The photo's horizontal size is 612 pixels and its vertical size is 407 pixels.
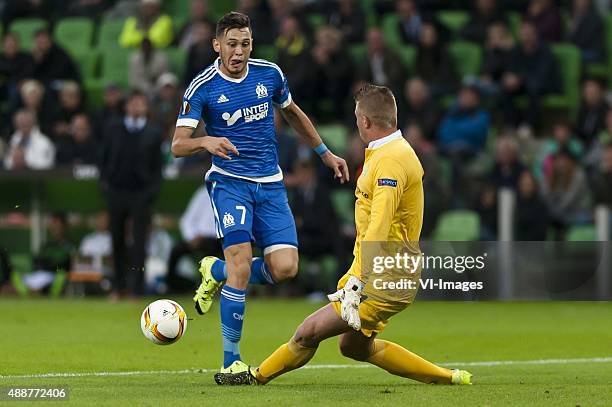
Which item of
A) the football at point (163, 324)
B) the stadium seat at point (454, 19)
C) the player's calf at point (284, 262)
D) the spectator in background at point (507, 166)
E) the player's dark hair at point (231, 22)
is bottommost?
the football at point (163, 324)

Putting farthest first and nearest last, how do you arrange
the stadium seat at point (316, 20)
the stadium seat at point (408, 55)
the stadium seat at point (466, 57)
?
the stadium seat at point (316, 20), the stadium seat at point (466, 57), the stadium seat at point (408, 55)

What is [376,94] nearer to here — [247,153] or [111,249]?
[247,153]

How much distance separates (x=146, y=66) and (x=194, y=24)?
1.10m

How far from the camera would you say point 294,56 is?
2055 cm

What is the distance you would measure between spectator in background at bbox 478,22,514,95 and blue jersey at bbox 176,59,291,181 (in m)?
10.4

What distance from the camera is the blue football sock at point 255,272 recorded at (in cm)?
1018

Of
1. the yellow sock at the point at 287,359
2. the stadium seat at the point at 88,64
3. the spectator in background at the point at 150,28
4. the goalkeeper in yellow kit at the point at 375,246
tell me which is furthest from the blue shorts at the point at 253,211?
the stadium seat at the point at 88,64

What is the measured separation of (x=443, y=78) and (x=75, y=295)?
6106mm

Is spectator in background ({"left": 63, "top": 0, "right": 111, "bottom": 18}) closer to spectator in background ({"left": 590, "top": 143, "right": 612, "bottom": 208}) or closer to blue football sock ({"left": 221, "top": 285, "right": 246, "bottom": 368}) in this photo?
spectator in background ({"left": 590, "top": 143, "right": 612, "bottom": 208})

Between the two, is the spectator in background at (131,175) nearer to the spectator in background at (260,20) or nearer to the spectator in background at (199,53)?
the spectator in background at (199,53)

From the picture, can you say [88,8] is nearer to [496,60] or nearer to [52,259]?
[52,259]

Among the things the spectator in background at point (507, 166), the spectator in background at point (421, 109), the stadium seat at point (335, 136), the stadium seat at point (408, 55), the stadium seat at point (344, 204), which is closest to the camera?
the spectator in background at point (507, 166)

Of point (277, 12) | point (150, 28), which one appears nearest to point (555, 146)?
point (277, 12)

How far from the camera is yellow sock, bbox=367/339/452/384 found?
29.4 ft
